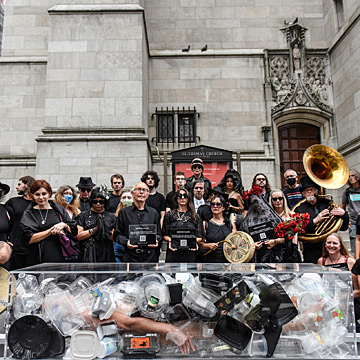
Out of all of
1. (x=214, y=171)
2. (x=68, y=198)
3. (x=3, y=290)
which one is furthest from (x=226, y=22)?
(x=3, y=290)

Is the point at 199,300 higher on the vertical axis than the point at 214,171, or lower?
lower

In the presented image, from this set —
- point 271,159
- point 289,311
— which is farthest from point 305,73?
point 289,311

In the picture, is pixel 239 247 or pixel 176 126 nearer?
pixel 239 247

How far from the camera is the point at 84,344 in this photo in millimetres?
2174

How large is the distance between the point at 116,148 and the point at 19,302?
7.33 meters

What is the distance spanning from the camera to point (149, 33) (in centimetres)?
1284

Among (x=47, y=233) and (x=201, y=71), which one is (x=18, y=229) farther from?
(x=201, y=71)

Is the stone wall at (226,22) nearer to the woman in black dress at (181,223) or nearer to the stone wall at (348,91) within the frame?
the stone wall at (348,91)

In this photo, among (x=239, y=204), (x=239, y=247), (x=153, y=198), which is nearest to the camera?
(x=239, y=247)

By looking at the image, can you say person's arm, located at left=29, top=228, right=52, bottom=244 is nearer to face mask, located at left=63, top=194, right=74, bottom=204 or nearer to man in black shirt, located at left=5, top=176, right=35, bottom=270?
man in black shirt, located at left=5, top=176, right=35, bottom=270

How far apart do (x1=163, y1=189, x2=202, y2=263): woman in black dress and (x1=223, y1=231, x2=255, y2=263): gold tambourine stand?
578 millimetres

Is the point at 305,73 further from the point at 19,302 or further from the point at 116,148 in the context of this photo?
the point at 19,302

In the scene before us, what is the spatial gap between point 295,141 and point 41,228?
10656mm

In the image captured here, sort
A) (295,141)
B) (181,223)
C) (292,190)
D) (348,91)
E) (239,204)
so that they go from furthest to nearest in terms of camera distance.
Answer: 1. (295,141)
2. (348,91)
3. (292,190)
4. (239,204)
5. (181,223)
